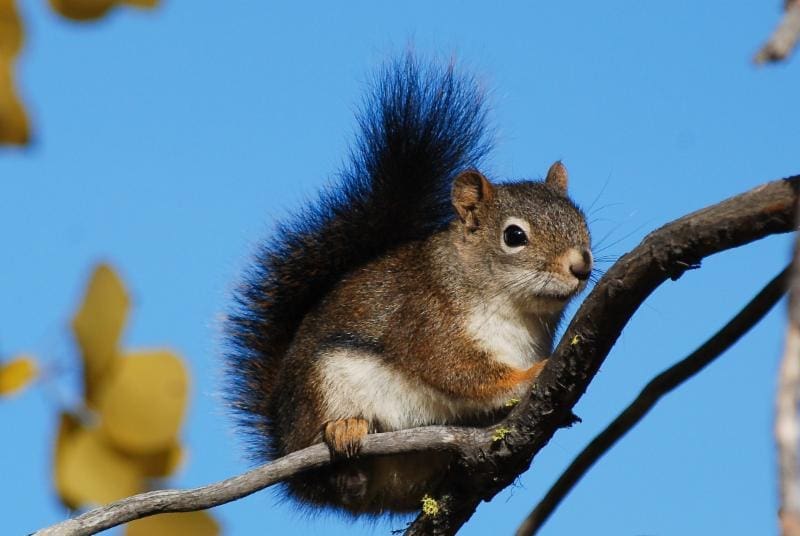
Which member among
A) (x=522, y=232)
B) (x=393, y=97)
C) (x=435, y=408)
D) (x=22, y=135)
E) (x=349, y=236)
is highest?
(x=393, y=97)

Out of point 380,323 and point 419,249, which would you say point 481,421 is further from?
point 419,249

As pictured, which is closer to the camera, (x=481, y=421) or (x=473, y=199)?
(x=481, y=421)

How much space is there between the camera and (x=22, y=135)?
0.87ft

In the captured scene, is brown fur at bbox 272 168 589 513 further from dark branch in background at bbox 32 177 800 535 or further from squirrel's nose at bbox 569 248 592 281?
dark branch in background at bbox 32 177 800 535

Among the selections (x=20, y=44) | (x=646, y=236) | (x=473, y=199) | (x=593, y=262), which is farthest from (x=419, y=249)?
(x=20, y=44)

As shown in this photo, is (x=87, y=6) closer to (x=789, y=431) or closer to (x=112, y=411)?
(x=112, y=411)

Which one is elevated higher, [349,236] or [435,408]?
[349,236]

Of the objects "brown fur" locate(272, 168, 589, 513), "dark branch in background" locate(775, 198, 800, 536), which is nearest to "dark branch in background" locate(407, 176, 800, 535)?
"brown fur" locate(272, 168, 589, 513)

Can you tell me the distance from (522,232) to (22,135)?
301 centimetres

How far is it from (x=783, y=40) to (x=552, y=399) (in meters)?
2.04

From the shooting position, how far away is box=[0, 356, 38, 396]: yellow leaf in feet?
0.91

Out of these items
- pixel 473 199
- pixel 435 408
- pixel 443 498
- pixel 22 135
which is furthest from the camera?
pixel 473 199

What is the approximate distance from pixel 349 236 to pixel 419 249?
10.3 inches

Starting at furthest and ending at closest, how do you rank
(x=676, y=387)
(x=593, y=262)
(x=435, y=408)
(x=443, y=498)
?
(x=593, y=262) < (x=435, y=408) < (x=443, y=498) < (x=676, y=387)
